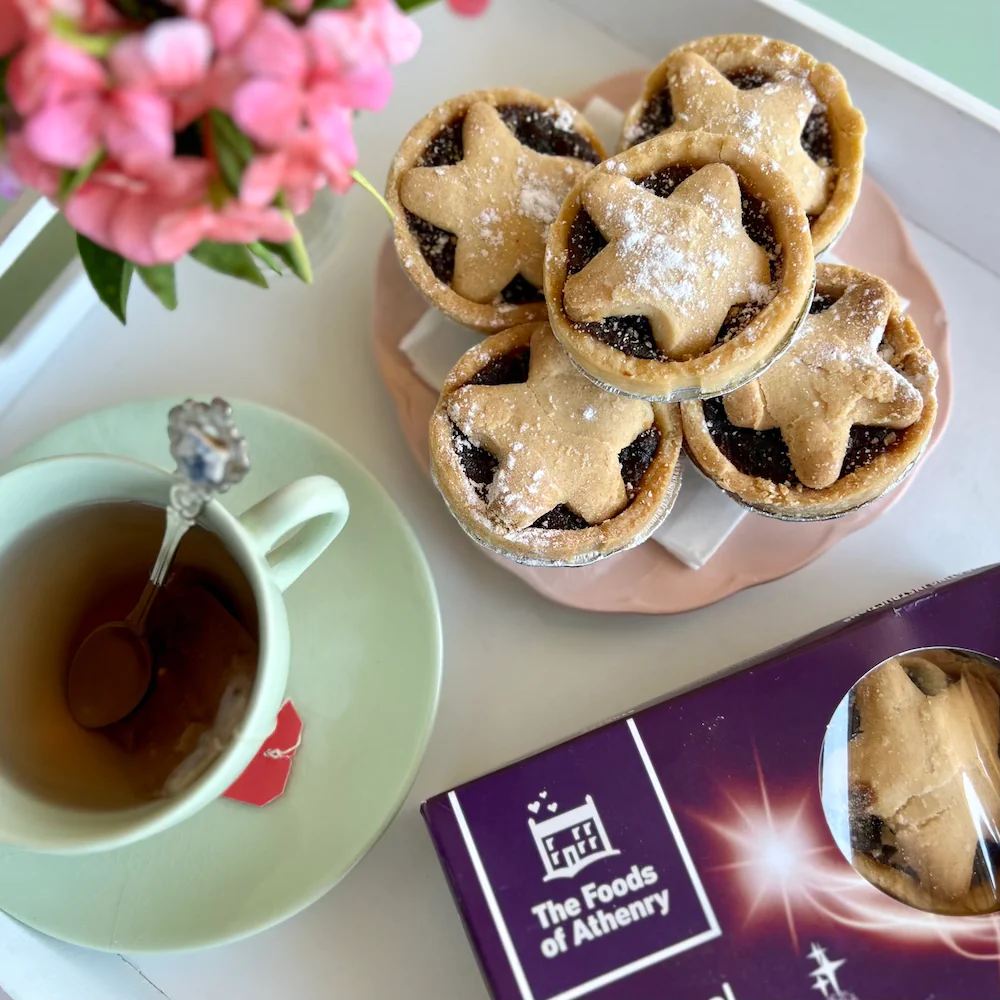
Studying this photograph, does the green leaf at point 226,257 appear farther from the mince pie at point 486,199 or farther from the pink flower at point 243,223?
the mince pie at point 486,199

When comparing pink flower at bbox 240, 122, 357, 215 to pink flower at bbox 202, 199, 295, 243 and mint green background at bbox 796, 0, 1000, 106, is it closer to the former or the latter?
pink flower at bbox 202, 199, 295, 243

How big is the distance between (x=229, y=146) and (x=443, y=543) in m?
0.54

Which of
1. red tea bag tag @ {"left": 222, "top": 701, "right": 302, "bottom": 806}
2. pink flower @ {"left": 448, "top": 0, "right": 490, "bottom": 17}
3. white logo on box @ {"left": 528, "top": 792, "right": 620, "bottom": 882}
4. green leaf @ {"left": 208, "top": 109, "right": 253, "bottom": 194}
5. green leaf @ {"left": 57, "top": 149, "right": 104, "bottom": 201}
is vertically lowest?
red tea bag tag @ {"left": 222, "top": 701, "right": 302, "bottom": 806}

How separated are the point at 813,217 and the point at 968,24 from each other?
437 mm

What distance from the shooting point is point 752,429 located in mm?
859

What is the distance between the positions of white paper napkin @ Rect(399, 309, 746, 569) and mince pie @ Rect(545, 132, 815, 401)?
0.15m

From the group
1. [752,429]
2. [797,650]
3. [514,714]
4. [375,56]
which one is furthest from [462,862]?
[375,56]

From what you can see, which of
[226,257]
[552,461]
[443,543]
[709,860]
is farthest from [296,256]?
[709,860]

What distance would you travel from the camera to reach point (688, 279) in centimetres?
76

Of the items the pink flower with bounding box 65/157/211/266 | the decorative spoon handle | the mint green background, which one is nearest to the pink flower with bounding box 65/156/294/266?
the pink flower with bounding box 65/157/211/266

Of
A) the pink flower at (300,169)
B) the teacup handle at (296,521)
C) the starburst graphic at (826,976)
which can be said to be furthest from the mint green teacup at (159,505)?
the starburst graphic at (826,976)

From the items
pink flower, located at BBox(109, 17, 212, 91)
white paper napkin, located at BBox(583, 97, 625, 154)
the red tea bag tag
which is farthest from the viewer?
white paper napkin, located at BBox(583, 97, 625, 154)

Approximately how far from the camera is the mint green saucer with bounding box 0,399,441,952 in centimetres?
78

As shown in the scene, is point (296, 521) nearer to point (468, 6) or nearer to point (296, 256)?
point (296, 256)
